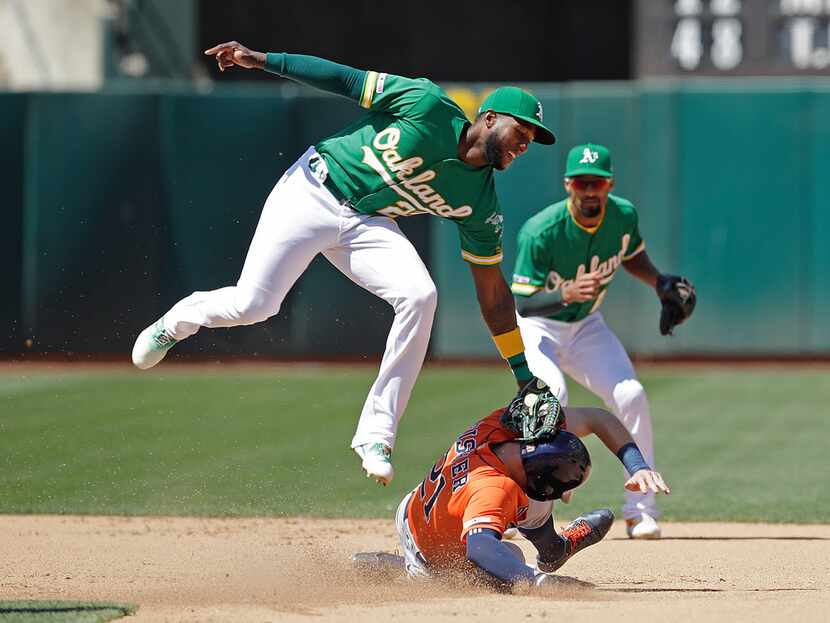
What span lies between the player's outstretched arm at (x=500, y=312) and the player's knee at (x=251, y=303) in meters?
0.99

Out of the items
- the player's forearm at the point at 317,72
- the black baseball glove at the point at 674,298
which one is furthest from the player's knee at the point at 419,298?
the black baseball glove at the point at 674,298

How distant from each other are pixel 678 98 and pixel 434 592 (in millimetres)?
11634

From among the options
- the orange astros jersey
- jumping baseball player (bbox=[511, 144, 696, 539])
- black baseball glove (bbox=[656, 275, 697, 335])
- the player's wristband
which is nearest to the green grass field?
jumping baseball player (bbox=[511, 144, 696, 539])

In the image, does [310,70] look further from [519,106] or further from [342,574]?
[342,574]

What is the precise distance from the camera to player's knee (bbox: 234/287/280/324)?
637cm

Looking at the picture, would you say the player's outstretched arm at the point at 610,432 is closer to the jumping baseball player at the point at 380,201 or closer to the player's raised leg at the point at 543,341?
the jumping baseball player at the point at 380,201

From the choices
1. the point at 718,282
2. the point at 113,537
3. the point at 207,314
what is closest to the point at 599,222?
the point at 207,314

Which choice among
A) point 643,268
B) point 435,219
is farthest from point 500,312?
point 435,219

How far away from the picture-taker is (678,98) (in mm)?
16500

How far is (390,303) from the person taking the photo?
20.9ft

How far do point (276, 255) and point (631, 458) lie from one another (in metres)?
1.82

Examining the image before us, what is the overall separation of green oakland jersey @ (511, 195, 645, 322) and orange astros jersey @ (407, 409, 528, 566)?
2.06 m

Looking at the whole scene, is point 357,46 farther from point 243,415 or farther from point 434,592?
point 434,592

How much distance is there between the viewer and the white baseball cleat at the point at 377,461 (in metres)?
6.12
